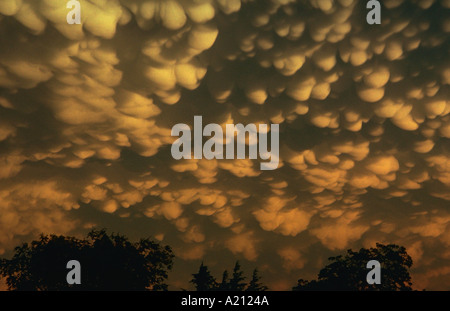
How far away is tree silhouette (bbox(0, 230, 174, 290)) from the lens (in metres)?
33.0

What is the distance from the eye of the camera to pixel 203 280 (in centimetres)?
3634

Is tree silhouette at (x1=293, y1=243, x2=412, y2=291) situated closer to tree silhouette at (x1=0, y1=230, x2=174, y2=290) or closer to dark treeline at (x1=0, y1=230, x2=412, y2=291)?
dark treeline at (x1=0, y1=230, x2=412, y2=291)

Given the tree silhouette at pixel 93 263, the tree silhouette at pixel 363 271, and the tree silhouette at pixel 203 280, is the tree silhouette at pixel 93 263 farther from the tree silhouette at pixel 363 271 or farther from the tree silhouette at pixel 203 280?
the tree silhouette at pixel 363 271

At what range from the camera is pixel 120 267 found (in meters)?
33.4

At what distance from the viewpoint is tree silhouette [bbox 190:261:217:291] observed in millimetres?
35938

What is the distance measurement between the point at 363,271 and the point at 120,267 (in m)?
22.9

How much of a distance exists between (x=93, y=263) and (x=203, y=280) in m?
9.87

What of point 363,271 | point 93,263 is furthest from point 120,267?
point 363,271

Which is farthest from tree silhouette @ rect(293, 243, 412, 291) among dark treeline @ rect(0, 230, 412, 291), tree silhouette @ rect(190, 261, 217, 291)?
tree silhouette @ rect(190, 261, 217, 291)

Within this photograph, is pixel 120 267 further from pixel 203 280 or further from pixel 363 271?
pixel 363 271

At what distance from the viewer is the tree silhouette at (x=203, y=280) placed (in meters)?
35.9

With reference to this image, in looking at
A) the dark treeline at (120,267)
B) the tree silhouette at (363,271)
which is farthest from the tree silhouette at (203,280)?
the tree silhouette at (363,271)

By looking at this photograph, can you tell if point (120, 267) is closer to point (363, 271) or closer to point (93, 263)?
point (93, 263)
